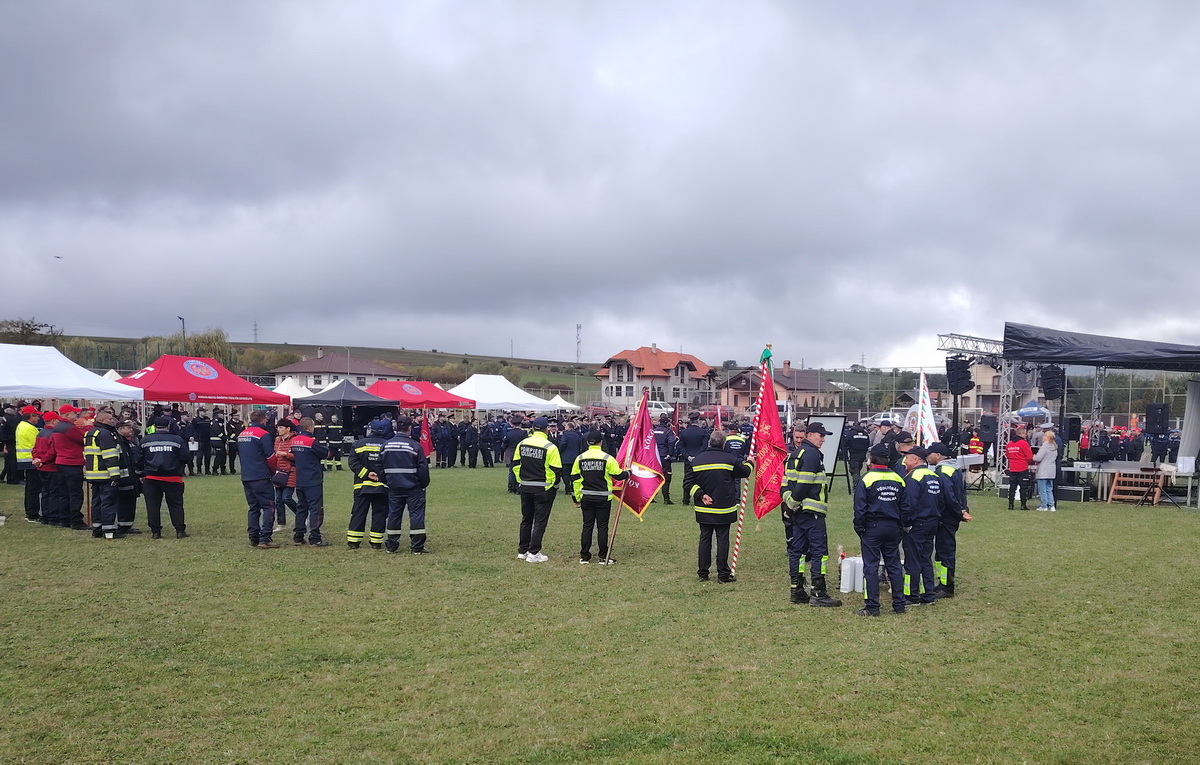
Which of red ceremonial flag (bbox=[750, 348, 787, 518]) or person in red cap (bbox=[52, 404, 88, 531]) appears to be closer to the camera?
red ceremonial flag (bbox=[750, 348, 787, 518])

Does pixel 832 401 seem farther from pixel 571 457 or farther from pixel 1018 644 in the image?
pixel 1018 644

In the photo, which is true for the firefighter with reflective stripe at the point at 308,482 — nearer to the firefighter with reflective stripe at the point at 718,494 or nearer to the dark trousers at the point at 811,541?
the firefighter with reflective stripe at the point at 718,494

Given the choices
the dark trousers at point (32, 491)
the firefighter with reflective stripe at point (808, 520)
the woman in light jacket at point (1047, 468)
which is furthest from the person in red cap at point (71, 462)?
the woman in light jacket at point (1047, 468)

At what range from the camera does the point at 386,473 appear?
11.0 meters

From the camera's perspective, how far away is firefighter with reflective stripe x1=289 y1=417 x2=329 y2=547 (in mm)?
11625

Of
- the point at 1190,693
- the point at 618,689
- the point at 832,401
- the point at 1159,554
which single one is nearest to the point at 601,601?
the point at 618,689

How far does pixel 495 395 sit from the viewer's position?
1380 inches

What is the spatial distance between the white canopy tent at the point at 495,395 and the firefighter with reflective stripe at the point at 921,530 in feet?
85.8

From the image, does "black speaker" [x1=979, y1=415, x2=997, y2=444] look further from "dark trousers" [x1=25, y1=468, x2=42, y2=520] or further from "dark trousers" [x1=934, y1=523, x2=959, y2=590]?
"dark trousers" [x1=25, y1=468, x2=42, y2=520]

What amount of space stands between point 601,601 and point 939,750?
4.24m

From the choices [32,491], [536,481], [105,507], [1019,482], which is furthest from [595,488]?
[1019,482]

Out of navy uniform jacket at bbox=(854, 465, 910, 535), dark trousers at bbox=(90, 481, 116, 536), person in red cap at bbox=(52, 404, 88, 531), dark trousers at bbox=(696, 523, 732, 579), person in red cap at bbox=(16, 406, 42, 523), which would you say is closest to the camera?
navy uniform jacket at bbox=(854, 465, 910, 535)

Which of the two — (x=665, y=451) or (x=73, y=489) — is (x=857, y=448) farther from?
(x=73, y=489)

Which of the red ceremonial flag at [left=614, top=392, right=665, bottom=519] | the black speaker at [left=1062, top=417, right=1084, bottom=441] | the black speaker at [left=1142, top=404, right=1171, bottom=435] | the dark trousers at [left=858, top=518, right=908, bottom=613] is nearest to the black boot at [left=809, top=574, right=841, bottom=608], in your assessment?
the dark trousers at [left=858, top=518, right=908, bottom=613]
